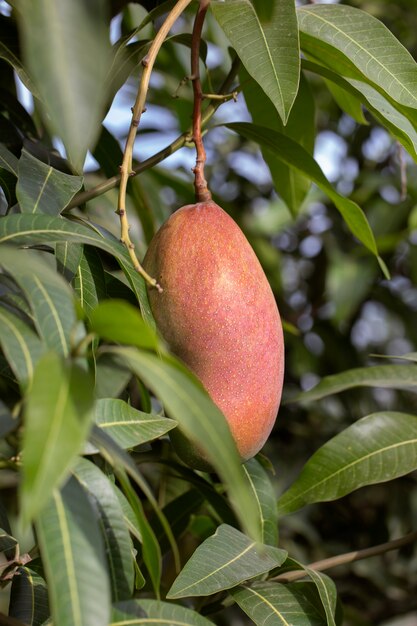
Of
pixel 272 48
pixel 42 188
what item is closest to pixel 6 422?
pixel 42 188

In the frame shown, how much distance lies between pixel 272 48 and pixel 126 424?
1.04 ft

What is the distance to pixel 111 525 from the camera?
0.52 m

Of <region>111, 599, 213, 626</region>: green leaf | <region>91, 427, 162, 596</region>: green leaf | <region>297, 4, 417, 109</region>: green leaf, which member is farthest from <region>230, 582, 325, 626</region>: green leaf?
<region>297, 4, 417, 109</region>: green leaf

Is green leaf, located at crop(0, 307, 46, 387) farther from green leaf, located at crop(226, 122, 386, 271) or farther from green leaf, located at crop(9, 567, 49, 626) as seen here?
green leaf, located at crop(226, 122, 386, 271)

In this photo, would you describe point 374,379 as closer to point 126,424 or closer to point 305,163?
point 305,163

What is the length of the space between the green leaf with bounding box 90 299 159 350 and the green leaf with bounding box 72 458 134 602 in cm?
10

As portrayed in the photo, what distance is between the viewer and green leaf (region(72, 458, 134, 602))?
1.71ft

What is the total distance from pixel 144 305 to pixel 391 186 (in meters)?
1.34

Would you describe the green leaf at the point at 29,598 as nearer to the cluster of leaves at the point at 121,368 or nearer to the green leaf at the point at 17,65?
the cluster of leaves at the point at 121,368

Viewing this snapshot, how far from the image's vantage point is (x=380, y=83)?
71cm

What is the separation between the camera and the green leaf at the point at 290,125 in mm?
956

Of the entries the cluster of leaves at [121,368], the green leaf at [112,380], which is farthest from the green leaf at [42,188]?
the green leaf at [112,380]

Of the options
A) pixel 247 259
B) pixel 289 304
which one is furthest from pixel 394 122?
pixel 289 304

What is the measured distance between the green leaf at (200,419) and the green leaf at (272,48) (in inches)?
11.2
